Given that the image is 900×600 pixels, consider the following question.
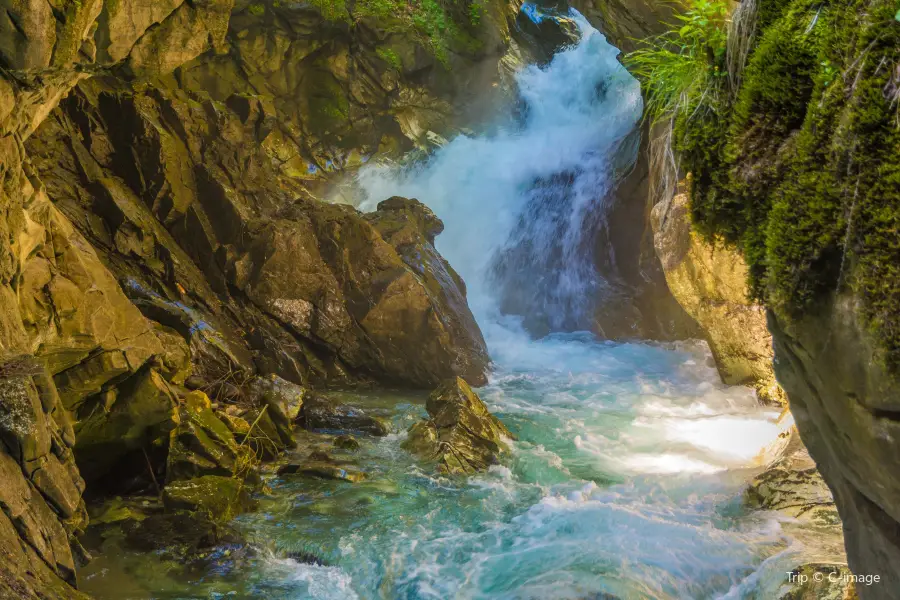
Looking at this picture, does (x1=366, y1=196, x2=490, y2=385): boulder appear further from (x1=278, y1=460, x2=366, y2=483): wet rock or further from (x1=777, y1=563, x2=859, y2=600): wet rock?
(x1=777, y1=563, x2=859, y2=600): wet rock

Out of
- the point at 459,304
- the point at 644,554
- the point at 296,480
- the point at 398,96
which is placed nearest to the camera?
the point at 644,554

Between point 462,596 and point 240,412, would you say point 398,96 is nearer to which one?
point 240,412

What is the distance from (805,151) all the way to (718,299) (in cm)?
939

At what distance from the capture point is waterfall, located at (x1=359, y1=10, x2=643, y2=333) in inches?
775

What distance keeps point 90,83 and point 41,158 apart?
226cm

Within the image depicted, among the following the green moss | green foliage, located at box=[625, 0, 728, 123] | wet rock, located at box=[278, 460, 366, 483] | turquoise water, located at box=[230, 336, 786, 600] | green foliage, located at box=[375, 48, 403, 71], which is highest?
green foliage, located at box=[375, 48, 403, 71]

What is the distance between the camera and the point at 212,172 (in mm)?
13758

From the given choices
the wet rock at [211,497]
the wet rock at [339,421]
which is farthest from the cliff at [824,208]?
the wet rock at [339,421]

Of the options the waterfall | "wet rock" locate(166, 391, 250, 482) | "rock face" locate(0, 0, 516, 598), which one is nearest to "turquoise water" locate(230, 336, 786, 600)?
"wet rock" locate(166, 391, 250, 482)

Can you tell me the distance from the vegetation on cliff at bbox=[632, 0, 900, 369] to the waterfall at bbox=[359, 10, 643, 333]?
1577 cm

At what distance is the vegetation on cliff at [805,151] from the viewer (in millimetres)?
→ 2145

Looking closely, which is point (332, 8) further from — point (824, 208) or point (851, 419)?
point (851, 419)

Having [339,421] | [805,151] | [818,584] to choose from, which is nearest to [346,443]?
[339,421]

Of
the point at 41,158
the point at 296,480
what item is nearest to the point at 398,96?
the point at 41,158
